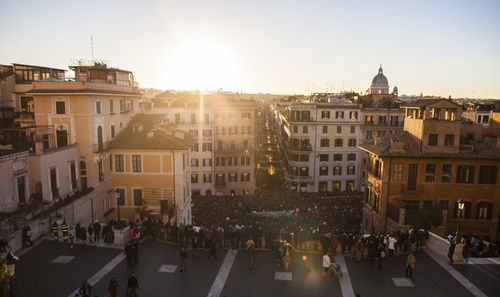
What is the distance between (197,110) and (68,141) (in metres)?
24.7

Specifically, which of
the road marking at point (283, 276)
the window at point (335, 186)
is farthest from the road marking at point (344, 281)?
the window at point (335, 186)

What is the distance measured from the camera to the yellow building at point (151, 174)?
32812 mm

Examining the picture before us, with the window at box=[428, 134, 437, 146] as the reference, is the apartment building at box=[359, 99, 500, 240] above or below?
below

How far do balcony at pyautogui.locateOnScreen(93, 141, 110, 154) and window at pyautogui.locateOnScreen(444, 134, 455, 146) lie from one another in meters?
31.3

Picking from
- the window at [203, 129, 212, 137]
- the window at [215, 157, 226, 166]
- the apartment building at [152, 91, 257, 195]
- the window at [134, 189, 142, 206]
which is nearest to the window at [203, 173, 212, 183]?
the apartment building at [152, 91, 257, 195]

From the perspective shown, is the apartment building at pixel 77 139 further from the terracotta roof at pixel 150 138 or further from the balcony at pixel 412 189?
the balcony at pixel 412 189

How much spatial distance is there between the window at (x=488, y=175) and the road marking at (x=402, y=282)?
17632mm

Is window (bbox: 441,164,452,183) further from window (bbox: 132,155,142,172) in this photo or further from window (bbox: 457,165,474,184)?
window (bbox: 132,155,142,172)

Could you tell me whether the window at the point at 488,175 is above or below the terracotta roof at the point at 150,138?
below

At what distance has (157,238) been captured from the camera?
24422mm

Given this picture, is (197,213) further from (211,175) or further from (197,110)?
(197,110)

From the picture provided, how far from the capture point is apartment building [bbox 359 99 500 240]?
31234 mm

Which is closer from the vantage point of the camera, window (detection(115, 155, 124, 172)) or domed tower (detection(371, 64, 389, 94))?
window (detection(115, 155, 124, 172))

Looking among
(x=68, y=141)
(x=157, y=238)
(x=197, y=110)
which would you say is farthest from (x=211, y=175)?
(x=157, y=238)
